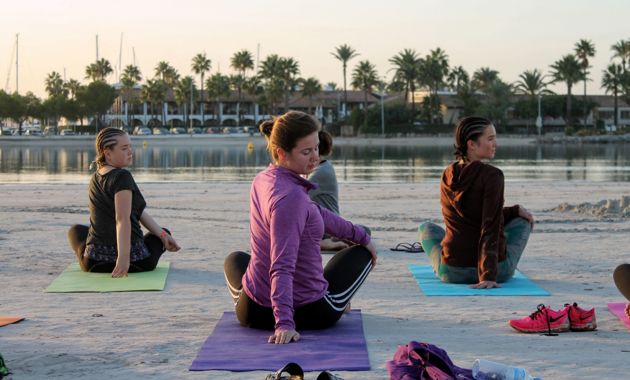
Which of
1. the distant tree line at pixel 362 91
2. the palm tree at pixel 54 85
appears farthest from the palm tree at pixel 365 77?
the palm tree at pixel 54 85

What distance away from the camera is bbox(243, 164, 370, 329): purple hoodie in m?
5.77

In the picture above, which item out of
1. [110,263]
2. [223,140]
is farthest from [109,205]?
[223,140]

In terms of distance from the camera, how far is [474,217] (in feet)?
26.7

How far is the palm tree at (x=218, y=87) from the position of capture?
13565 centimetres

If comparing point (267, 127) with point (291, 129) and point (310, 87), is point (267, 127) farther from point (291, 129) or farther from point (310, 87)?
point (310, 87)

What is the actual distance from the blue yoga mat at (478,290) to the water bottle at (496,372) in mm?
2965

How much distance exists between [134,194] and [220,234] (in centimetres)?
391

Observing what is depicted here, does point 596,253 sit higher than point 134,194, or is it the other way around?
point 134,194

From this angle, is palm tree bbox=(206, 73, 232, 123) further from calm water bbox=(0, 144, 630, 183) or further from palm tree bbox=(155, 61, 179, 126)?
calm water bbox=(0, 144, 630, 183)

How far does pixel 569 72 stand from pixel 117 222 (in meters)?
114

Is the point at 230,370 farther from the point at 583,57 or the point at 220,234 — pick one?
the point at 583,57

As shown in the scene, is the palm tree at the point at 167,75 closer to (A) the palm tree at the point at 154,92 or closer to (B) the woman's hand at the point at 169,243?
(A) the palm tree at the point at 154,92

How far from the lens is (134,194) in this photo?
8.87 meters

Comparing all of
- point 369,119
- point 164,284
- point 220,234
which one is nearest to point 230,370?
point 164,284
